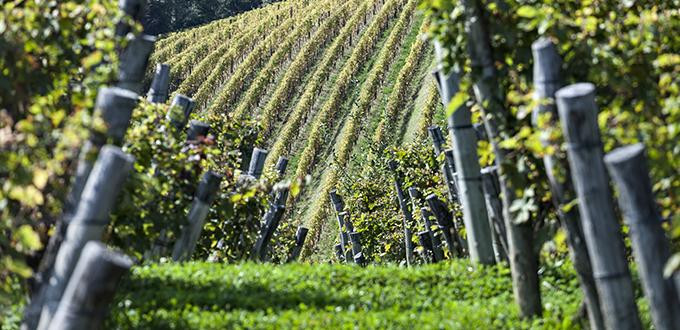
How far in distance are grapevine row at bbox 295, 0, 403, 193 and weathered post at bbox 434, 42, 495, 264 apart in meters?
35.4

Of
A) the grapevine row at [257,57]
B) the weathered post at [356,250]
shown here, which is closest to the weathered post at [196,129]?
the weathered post at [356,250]

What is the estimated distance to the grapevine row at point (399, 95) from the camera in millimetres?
47162

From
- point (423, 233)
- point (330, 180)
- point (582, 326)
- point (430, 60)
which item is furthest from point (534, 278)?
point (430, 60)

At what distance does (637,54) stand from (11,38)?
4.23 m

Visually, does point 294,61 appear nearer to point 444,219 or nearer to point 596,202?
point 444,219

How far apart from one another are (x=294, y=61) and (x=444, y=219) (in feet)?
157

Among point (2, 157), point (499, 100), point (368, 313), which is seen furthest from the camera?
point (368, 313)

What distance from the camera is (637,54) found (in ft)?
24.3

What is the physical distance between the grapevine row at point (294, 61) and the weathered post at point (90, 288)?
164ft

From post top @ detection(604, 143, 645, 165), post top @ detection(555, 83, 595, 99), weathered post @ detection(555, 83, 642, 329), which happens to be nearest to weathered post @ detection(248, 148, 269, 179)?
weathered post @ detection(555, 83, 642, 329)

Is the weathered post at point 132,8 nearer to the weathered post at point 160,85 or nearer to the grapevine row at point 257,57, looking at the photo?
the weathered post at point 160,85

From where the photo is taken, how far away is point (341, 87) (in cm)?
5491

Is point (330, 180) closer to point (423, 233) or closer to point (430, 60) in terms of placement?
point (430, 60)

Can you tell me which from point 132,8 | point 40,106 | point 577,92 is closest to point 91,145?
point 40,106
